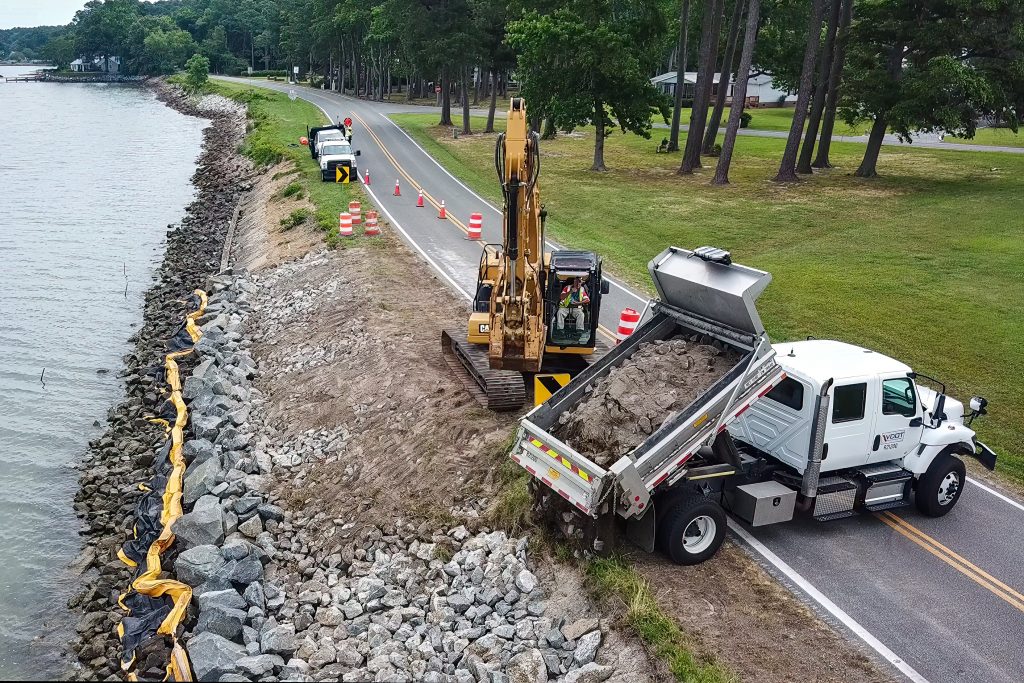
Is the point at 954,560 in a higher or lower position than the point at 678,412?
lower

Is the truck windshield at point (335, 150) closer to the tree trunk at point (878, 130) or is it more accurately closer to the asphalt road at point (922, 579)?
the tree trunk at point (878, 130)

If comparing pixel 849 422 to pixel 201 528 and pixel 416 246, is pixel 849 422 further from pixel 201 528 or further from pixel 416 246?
Answer: pixel 416 246

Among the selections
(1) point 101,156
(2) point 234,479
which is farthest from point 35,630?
(1) point 101,156

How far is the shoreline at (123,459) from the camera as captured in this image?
41.4 ft

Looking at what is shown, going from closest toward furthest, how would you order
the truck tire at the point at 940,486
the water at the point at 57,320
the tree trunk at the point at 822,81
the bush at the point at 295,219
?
the truck tire at the point at 940,486, the water at the point at 57,320, the bush at the point at 295,219, the tree trunk at the point at 822,81

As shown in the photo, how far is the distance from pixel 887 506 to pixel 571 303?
6.50 metres

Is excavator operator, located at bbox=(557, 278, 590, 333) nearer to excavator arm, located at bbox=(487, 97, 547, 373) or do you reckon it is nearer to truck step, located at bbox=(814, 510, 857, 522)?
excavator arm, located at bbox=(487, 97, 547, 373)

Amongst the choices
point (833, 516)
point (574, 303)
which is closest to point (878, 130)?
point (574, 303)

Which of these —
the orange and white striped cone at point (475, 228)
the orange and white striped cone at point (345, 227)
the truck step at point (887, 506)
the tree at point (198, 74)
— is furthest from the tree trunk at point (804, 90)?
the tree at point (198, 74)

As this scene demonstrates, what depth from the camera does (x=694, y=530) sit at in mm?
10836

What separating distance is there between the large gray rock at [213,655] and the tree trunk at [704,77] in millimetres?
38605

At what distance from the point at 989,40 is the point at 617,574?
37068mm

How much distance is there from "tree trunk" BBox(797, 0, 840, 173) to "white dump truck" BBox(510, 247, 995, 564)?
3377 cm

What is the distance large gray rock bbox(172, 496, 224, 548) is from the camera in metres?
13.2
